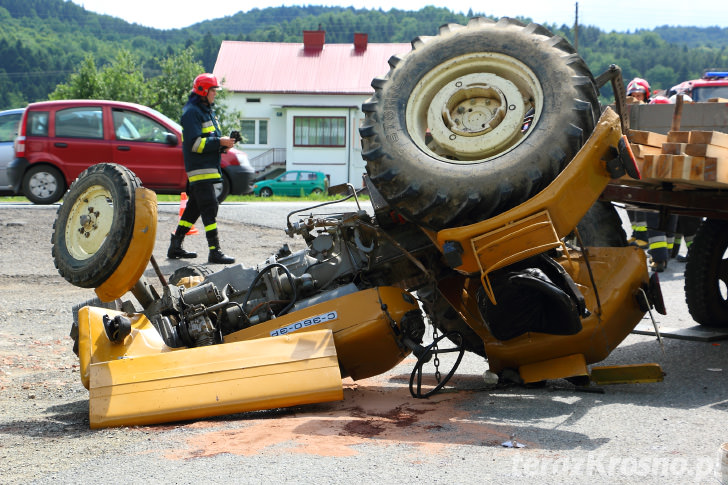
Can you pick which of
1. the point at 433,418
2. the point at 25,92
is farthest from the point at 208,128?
the point at 25,92

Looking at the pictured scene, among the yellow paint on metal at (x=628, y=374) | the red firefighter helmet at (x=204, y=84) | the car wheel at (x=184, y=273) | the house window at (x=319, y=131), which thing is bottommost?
the house window at (x=319, y=131)

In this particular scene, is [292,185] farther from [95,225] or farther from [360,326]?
[360,326]

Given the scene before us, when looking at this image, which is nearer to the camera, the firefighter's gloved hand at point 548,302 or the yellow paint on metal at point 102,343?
the firefighter's gloved hand at point 548,302

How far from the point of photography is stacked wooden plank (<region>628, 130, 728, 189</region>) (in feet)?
14.8

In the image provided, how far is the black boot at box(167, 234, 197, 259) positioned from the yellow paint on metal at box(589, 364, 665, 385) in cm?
554

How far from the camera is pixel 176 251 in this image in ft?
31.3

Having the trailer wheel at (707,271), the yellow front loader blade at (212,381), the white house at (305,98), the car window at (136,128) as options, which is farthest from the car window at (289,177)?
the yellow front loader blade at (212,381)

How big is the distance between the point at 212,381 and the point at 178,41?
146m

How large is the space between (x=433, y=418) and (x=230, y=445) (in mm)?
1066

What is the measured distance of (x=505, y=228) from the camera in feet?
14.2

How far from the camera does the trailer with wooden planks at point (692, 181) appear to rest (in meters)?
4.56

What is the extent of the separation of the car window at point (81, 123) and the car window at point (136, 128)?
0.96 feet

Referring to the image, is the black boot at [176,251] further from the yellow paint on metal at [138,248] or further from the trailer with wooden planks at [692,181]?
the trailer with wooden planks at [692,181]

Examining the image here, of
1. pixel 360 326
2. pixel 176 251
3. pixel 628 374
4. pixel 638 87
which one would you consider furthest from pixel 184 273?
pixel 638 87
